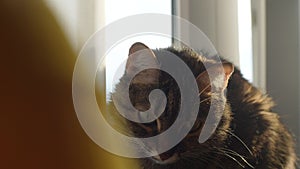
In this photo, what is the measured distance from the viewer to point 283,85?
0.99 m

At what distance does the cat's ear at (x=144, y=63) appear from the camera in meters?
0.75

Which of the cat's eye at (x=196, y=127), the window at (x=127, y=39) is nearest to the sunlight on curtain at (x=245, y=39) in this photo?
the window at (x=127, y=39)

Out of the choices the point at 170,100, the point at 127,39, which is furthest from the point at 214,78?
the point at 127,39

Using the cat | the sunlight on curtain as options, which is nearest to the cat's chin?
the cat

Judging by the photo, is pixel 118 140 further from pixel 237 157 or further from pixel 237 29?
pixel 237 29

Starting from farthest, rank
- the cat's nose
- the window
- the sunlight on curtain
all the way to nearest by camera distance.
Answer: the sunlight on curtain < the window < the cat's nose

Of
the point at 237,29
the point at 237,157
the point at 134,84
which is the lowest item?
the point at 237,157

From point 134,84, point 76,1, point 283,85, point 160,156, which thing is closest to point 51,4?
point 76,1

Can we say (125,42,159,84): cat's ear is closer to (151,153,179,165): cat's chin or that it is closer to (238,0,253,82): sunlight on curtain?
(151,153,179,165): cat's chin

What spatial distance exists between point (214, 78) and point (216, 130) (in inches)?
3.2

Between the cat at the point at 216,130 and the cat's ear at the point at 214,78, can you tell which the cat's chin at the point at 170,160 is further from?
the cat's ear at the point at 214,78

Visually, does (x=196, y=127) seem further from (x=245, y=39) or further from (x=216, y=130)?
(x=245, y=39)

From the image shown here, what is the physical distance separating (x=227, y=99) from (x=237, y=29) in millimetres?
243

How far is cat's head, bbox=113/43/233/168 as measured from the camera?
72 centimetres
